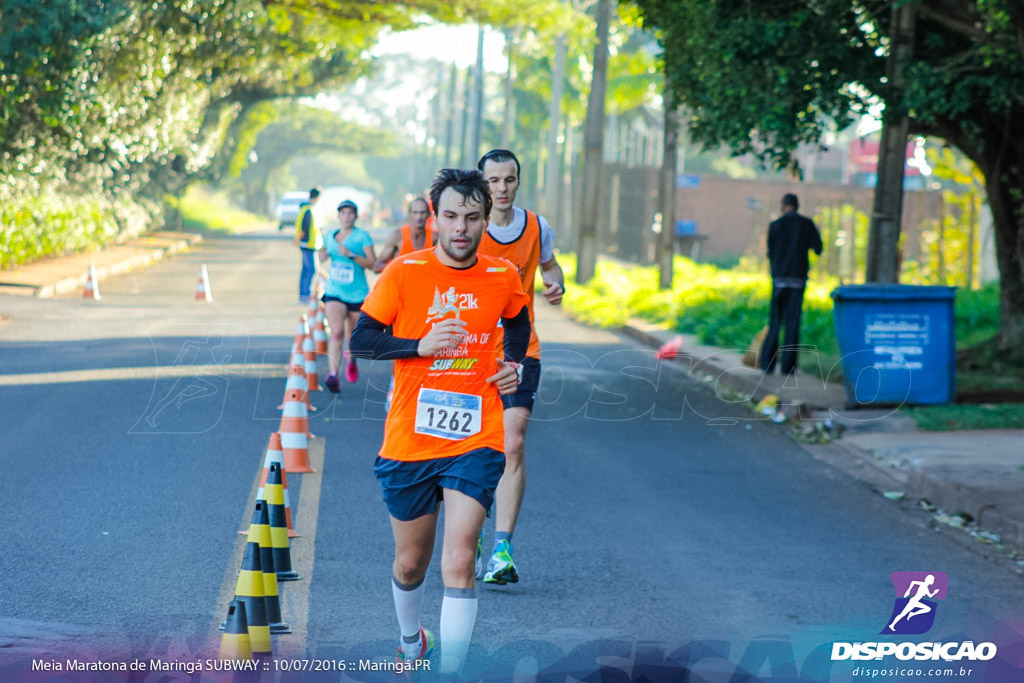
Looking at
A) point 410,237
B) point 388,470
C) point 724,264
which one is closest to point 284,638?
point 388,470

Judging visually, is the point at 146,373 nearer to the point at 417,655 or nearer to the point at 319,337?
the point at 319,337

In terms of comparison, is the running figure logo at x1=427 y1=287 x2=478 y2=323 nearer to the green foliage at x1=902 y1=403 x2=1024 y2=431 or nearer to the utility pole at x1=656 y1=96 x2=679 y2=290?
the green foliage at x1=902 y1=403 x2=1024 y2=431

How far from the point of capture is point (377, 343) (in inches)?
188

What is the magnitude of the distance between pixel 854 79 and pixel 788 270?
2.25 metres

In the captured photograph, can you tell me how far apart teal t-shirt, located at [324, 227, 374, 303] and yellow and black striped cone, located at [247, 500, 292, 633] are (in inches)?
277

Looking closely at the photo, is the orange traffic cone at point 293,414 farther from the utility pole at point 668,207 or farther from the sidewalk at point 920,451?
the utility pole at point 668,207

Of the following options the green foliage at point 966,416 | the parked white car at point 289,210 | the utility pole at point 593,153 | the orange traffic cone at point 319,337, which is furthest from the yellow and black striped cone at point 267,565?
the parked white car at point 289,210

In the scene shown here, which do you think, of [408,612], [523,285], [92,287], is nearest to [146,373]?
[523,285]

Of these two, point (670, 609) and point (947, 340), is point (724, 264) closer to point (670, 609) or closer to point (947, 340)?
point (947, 340)

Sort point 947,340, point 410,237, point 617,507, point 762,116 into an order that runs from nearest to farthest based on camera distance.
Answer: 1. point 617,507
2. point 410,237
3. point 947,340
4. point 762,116

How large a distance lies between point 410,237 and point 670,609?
232 inches

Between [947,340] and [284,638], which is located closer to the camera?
[284,638]

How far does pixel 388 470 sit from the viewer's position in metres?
4.82

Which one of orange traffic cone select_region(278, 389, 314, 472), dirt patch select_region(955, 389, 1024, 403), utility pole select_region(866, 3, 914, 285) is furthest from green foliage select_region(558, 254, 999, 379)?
orange traffic cone select_region(278, 389, 314, 472)
